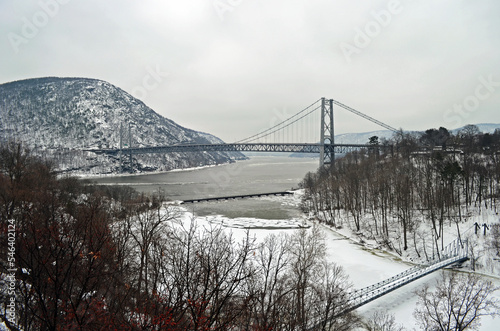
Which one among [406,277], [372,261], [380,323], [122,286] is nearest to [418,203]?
[372,261]

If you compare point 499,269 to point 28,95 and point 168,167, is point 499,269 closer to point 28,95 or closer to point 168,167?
point 168,167

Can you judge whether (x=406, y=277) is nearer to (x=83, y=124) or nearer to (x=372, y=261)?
(x=372, y=261)

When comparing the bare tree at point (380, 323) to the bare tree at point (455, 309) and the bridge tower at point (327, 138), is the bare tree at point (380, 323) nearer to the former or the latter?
the bare tree at point (455, 309)

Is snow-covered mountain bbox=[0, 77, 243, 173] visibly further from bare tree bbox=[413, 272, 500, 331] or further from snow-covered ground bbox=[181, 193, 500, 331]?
bare tree bbox=[413, 272, 500, 331]

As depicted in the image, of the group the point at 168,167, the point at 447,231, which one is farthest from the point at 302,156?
the point at 447,231

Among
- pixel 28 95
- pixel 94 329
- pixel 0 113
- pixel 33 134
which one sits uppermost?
pixel 28 95

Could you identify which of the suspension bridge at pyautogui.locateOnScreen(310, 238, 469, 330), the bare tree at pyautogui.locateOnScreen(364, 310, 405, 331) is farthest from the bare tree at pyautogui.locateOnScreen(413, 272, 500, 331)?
the suspension bridge at pyautogui.locateOnScreen(310, 238, 469, 330)

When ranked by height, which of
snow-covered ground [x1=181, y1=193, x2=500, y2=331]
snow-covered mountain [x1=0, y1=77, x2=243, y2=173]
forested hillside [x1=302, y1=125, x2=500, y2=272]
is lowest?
snow-covered ground [x1=181, y1=193, x2=500, y2=331]
